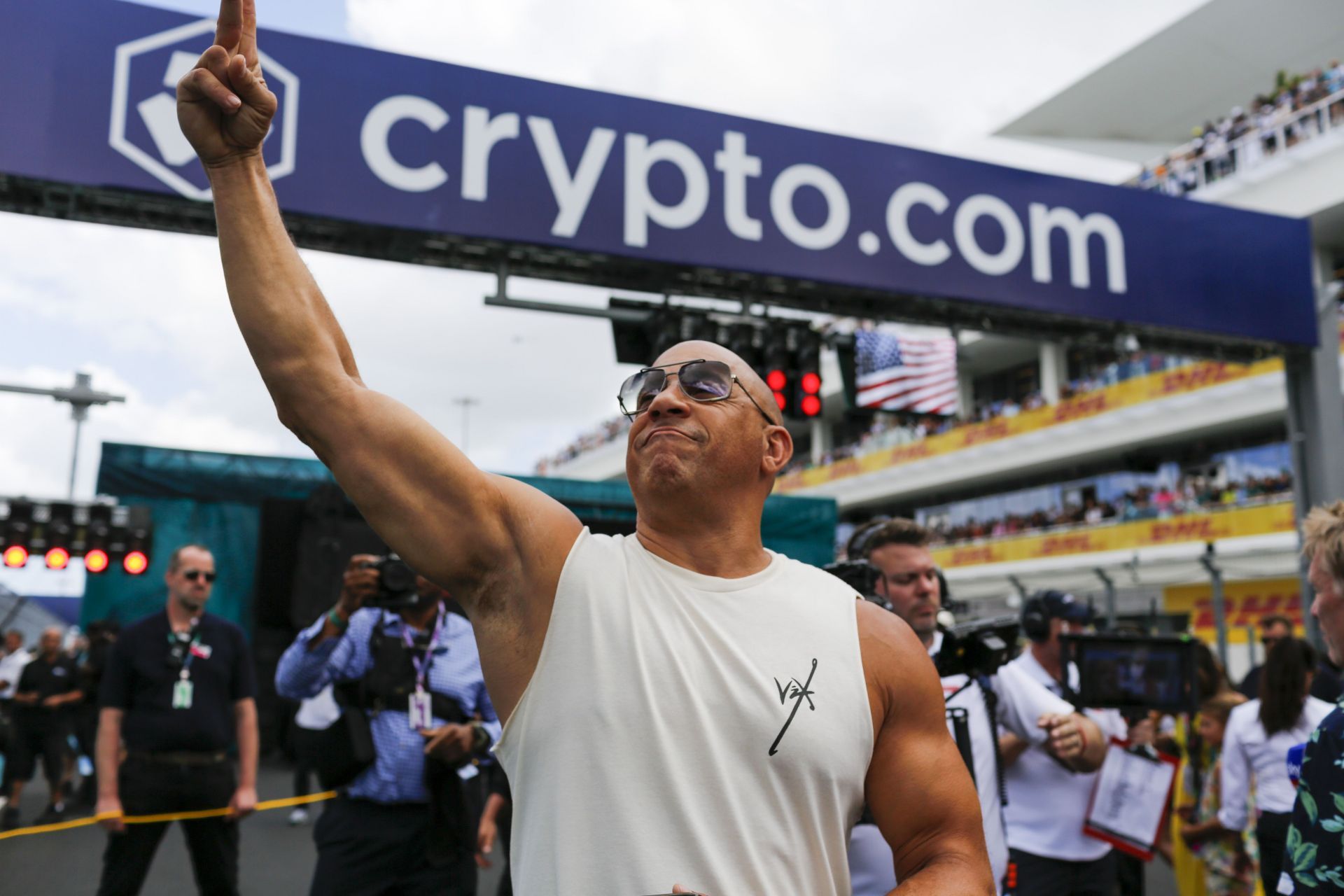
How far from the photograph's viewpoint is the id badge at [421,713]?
415cm

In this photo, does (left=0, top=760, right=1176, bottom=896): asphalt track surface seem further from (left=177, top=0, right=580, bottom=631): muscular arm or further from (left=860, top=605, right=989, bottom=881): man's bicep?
(left=177, top=0, right=580, bottom=631): muscular arm

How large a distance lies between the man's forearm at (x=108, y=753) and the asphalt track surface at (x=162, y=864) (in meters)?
1.44

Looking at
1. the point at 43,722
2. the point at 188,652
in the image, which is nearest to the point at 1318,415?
the point at 188,652

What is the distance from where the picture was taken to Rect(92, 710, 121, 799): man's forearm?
4758 millimetres

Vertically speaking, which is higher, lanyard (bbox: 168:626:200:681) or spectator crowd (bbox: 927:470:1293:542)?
spectator crowd (bbox: 927:470:1293:542)

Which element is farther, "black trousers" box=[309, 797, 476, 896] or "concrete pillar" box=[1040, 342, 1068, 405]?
"concrete pillar" box=[1040, 342, 1068, 405]

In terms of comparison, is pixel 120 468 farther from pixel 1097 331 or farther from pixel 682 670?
pixel 682 670

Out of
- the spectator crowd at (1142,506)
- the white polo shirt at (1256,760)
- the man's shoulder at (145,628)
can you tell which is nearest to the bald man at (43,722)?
the man's shoulder at (145,628)

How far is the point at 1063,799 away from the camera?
171 inches

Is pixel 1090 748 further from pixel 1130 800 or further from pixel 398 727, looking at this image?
pixel 398 727

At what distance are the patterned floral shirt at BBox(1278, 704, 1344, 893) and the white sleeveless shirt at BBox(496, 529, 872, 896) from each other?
1.32 meters

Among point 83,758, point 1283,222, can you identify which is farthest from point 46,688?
point 1283,222

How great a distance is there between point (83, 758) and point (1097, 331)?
11.8 metres

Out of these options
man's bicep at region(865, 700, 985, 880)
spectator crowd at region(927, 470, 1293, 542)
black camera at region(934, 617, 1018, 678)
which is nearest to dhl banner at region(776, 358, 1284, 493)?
spectator crowd at region(927, 470, 1293, 542)
